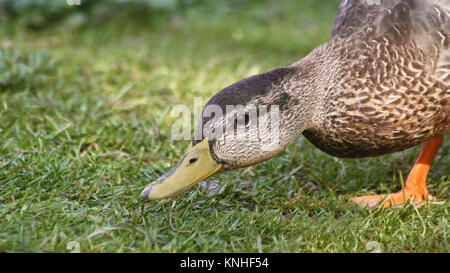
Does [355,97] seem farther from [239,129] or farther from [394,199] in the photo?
[394,199]

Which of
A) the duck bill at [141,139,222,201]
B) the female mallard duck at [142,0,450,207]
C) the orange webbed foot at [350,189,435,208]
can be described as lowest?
the orange webbed foot at [350,189,435,208]

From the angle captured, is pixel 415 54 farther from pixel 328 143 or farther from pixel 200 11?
pixel 200 11

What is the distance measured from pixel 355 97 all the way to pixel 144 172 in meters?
1.41

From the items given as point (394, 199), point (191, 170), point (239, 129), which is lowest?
point (394, 199)

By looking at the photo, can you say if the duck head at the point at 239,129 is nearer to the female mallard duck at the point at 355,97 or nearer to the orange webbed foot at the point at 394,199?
the female mallard duck at the point at 355,97

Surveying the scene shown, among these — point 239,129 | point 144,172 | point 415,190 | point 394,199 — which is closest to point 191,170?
point 239,129

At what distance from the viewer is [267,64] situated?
5605 mm

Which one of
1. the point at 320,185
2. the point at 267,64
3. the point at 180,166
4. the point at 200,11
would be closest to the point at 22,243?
Answer: the point at 180,166

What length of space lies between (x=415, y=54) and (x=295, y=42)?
3780 millimetres

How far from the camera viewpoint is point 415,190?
10.9ft

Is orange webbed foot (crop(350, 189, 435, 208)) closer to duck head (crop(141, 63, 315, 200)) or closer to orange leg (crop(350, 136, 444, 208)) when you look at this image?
orange leg (crop(350, 136, 444, 208))

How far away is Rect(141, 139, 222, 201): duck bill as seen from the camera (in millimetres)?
2698

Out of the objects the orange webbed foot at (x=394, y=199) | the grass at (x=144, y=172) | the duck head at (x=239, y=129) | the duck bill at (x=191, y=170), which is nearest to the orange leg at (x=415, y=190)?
the orange webbed foot at (x=394, y=199)

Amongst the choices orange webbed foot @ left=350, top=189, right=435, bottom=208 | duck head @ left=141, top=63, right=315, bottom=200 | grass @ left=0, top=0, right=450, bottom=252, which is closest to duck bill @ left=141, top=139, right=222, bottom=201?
duck head @ left=141, top=63, right=315, bottom=200
